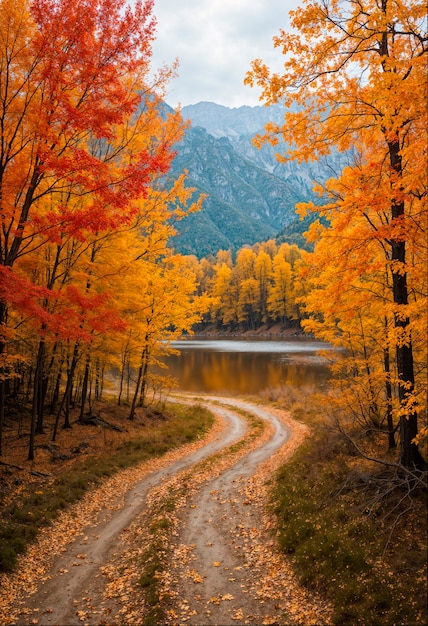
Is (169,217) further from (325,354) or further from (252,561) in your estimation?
(252,561)

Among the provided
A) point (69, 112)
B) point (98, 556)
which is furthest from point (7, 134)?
point (98, 556)

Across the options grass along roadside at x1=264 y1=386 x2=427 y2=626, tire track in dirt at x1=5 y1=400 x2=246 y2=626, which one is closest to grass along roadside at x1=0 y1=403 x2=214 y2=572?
tire track in dirt at x1=5 y1=400 x2=246 y2=626

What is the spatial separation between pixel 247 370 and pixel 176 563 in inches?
1366

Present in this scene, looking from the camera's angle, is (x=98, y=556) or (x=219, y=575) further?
(x=98, y=556)

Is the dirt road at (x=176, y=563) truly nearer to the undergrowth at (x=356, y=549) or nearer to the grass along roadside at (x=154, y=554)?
the grass along roadside at (x=154, y=554)

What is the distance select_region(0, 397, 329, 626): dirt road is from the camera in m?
6.09

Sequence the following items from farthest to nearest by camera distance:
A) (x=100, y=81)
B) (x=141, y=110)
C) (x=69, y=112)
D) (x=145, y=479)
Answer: (x=145, y=479) < (x=141, y=110) < (x=100, y=81) < (x=69, y=112)

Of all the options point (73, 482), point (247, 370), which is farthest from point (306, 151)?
point (247, 370)

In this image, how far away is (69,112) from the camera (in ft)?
27.2

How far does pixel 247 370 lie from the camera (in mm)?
41875

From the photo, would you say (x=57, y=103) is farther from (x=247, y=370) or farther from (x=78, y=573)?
(x=247, y=370)

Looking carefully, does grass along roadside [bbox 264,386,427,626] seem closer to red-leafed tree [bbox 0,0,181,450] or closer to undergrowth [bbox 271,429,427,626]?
undergrowth [bbox 271,429,427,626]

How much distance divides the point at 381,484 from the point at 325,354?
5.64m

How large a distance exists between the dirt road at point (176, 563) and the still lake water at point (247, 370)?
18064 millimetres
